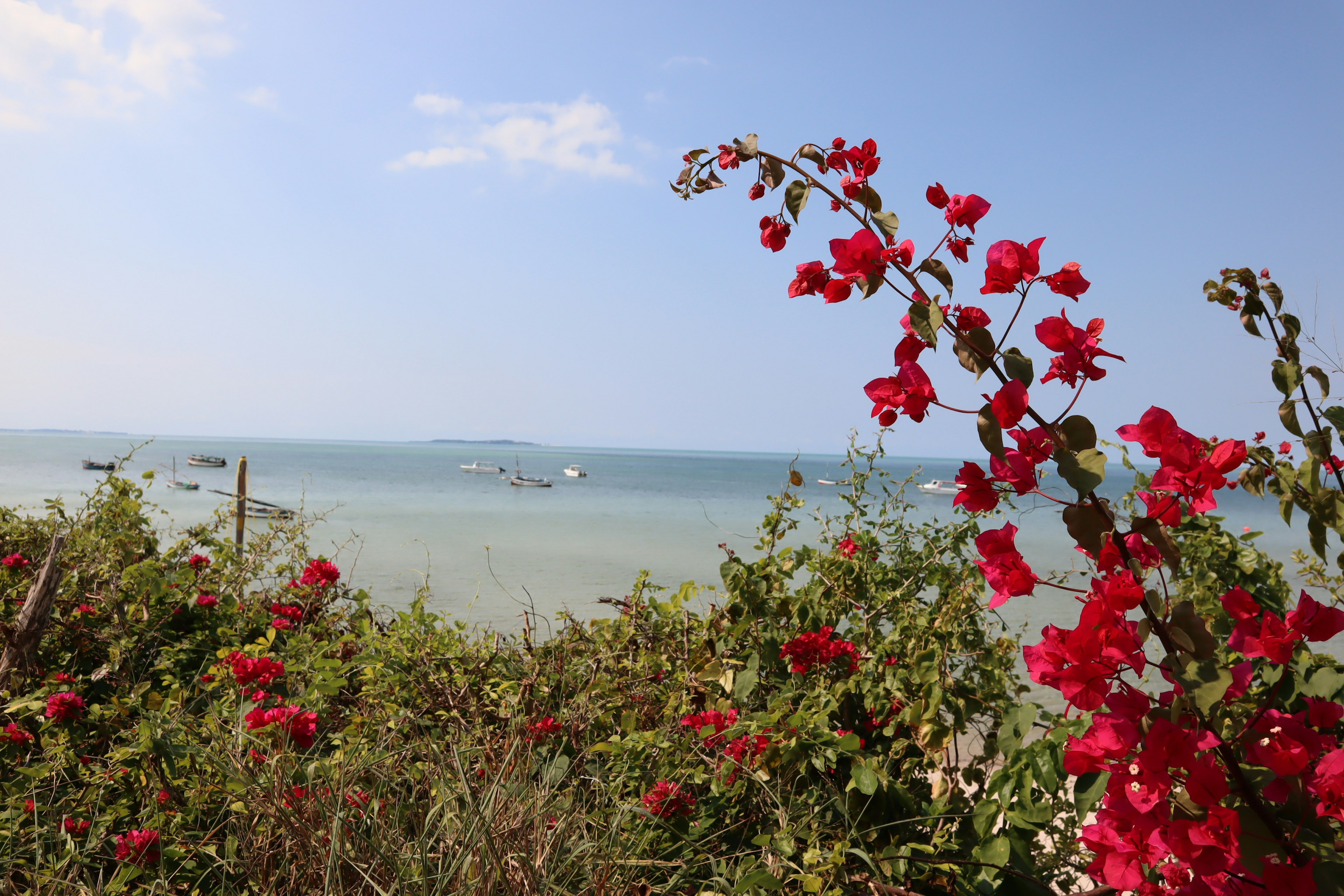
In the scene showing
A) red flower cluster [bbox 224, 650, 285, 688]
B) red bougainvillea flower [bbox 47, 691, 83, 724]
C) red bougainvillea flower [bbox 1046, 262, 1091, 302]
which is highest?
red bougainvillea flower [bbox 1046, 262, 1091, 302]

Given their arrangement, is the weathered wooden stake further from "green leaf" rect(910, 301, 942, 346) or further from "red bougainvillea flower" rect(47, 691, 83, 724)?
"green leaf" rect(910, 301, 942, 346)

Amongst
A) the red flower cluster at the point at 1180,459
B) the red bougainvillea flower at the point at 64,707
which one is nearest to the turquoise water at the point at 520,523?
the red flower cluster at the point at 1180,459

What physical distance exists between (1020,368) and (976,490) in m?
0.17

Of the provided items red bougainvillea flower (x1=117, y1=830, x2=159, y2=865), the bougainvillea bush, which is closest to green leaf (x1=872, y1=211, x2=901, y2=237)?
the bougainvillea bush

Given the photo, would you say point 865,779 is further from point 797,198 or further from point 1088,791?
point 797,198

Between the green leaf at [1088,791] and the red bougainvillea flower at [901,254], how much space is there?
0.91m

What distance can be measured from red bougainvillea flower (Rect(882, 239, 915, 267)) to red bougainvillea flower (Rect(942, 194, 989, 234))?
3.8 inches

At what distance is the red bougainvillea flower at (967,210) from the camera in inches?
41.9

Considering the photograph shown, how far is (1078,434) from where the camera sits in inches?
33.3

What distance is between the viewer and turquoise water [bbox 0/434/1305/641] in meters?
8.91

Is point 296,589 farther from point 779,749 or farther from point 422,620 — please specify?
point 779,749

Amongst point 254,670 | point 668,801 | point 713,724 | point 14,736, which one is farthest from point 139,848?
point 713,724

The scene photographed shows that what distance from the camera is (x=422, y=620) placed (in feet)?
9.34

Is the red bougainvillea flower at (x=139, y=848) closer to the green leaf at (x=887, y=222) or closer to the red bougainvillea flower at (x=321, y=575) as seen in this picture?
the red bougainvillea flower at (x=321, y=575)
